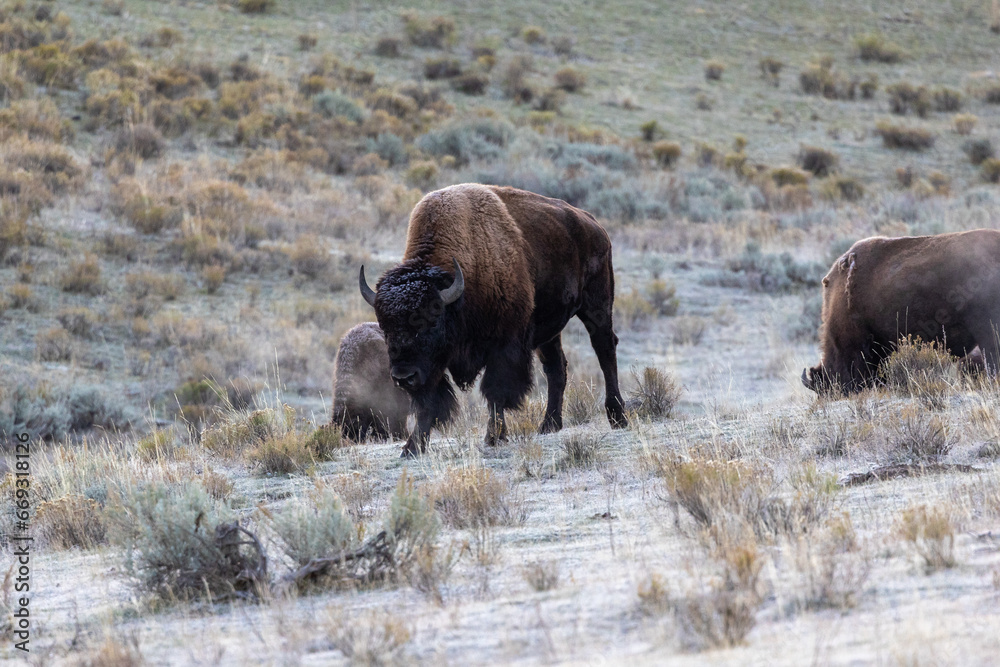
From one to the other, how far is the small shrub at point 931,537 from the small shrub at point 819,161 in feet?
80.8

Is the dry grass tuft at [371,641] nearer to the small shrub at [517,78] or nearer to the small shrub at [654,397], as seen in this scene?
the small shrub at [654,397]

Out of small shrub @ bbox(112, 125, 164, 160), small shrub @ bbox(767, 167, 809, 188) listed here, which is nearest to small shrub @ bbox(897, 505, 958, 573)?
small shrub @ bbox(112, 125, 164, 160)

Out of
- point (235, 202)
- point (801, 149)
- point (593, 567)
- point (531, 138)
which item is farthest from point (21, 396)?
point (801, 149)

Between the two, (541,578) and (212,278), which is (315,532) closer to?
(541,578)

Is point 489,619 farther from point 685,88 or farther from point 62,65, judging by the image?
point 685,88

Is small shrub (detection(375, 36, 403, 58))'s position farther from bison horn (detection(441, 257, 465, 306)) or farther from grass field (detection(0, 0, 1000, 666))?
bison horn (detection(441, 257, 465, 306))

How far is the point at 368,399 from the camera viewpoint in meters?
9.59

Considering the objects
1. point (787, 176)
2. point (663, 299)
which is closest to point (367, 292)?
point (663, 299)

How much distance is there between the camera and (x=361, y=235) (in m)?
18.1

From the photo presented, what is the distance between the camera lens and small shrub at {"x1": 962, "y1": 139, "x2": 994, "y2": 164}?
93.9 feet

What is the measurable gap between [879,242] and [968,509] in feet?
14.9

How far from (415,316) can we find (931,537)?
387cm

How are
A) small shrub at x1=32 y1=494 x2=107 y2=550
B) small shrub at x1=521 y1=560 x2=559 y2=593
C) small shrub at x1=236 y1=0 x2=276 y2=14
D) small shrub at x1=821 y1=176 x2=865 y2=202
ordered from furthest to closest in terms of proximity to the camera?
small shrub at x1=236 y1=0 x2=276 y2=14 → small shrub at x1=821 y1=176 x2=865 y2=202 → small shrub at x1=32 y1=494 x2=107 y2=550 → small shrub at x1=521 y1=560 x2=559 y2=593

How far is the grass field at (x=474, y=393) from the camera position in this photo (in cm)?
375
